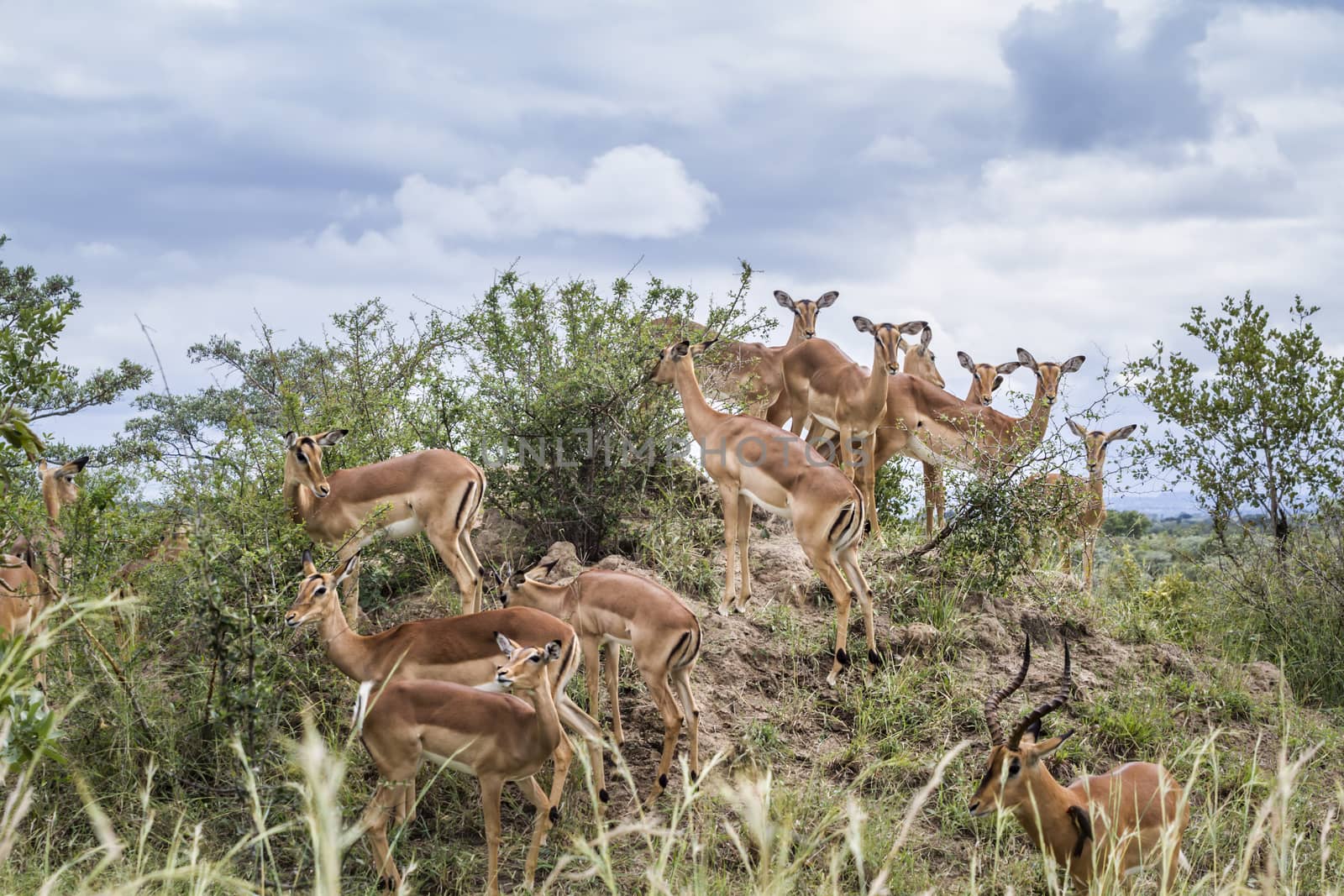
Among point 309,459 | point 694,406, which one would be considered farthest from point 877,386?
point 309,459

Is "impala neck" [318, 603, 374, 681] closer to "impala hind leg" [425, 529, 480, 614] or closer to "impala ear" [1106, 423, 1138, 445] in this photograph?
"impala hind leg" [425, 529, 480, 614]

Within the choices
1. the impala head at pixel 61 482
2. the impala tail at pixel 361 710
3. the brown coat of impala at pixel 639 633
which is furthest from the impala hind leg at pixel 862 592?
the impala head at pixel 61 482

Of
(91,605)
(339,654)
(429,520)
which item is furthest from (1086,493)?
(91,605)

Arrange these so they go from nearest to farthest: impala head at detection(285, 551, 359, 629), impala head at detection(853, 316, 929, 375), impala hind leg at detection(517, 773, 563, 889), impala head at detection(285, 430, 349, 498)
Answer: impala hind leg at detection(517, 773, 563, 889) → impala head at detection(285, 551, 359, 629) → impala head at detection(285, 430, 349, 498) → impala head at detection(853, 316, 929, 375)

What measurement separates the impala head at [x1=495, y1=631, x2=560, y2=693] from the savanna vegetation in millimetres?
766

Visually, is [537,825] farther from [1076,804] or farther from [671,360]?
[671,360]

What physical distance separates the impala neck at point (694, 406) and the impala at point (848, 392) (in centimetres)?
171

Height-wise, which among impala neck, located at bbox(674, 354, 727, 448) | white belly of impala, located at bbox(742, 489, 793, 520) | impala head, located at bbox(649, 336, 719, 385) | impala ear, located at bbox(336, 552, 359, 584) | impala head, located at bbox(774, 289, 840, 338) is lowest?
impala ear, located at bbox(336, 552, 359, 584)

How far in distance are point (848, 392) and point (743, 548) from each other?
2521 mm

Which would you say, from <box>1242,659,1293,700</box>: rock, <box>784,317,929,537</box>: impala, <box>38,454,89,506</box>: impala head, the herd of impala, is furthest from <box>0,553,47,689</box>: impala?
<box>1242,659,1293,700</box>: rock

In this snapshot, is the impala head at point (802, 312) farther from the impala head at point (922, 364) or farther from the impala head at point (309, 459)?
the impala head at point (309, 459)

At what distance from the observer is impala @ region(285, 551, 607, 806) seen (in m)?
5.91

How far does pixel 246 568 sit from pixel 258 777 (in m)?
1.05

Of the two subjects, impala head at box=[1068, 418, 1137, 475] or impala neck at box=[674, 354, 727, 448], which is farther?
impala head at box=[1068, 418, 1137, 475]
